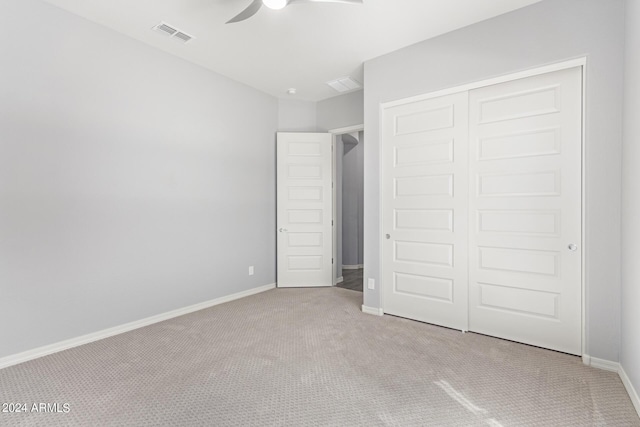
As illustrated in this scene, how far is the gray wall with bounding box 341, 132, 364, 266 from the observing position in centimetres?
669

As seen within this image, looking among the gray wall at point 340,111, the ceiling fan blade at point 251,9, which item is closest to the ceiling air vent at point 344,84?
the gray wall at point 340,111

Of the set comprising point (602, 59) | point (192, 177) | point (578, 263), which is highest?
point (602, 59)

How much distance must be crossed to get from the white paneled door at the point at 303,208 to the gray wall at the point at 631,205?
3.30 m

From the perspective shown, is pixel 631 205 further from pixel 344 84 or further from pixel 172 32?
pixel 172 32

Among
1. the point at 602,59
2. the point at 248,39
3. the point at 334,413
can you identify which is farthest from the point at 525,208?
the point at 248,39

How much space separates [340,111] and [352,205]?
8.15 feet

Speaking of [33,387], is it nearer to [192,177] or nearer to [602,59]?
[192,177]

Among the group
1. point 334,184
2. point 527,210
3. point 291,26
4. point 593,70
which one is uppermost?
point 291,26

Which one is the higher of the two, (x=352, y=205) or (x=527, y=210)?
(x=352, y=205)

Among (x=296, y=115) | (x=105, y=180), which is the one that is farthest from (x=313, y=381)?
(x=296, y=115)

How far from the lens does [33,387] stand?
202cm

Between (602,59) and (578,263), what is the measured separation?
154 cm

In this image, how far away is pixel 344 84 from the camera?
426cm

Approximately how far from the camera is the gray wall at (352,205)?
669cm
